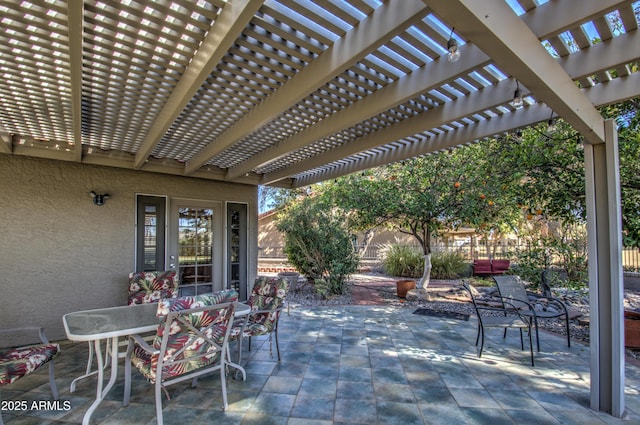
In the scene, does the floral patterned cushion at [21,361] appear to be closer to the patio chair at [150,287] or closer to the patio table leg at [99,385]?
the patio table leg at [99,385]

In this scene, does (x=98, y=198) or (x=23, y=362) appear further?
(x=98, y=198)

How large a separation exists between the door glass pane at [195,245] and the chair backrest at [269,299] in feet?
7.62

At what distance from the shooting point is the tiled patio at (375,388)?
8.00 ft

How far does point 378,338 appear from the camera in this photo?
4316 mm

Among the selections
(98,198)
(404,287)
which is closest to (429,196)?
(404,287)

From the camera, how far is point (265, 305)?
372cm

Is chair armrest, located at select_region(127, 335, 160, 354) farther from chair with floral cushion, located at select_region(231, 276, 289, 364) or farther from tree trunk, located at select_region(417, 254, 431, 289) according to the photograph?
tree trunk, located at select_region(417, 254, 431, 289)

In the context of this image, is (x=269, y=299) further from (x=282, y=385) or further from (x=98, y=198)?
(x=98, y=198)

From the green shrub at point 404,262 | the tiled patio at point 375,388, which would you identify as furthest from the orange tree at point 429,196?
the green shrub at point 404,262

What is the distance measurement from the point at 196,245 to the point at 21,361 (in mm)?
3363

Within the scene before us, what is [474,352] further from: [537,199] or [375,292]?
[375,292]

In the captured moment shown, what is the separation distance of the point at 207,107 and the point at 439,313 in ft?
16.6

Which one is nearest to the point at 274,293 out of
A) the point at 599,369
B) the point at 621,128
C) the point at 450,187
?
the point at 599,369

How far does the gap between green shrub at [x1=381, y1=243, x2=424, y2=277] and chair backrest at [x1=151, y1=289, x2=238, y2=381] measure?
9333 mm
